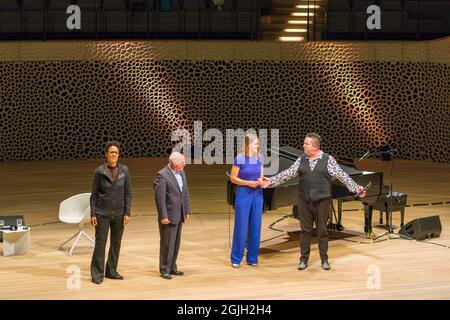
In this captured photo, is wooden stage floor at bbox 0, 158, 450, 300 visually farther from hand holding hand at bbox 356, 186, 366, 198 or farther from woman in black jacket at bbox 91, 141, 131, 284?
hand holding hand at bbox 356, 186, 366, 198

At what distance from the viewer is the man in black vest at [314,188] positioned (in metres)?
9.41

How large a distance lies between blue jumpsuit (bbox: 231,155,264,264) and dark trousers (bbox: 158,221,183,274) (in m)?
0.71

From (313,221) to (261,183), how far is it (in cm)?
68

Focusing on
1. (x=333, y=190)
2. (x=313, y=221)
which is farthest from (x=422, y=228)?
(x=313, y=221)

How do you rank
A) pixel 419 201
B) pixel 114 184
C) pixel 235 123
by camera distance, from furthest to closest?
pixel 235 123 < pixel 419 201 < pixel 114 184

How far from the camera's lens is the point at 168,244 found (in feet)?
30.4

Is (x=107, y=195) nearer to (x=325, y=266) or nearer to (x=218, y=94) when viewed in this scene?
(x=325, y=266)

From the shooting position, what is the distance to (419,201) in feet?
45.2

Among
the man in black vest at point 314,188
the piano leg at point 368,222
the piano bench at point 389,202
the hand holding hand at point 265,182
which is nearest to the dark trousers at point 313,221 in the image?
the man in black vest at point 314,188

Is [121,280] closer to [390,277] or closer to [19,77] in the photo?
[390,277]

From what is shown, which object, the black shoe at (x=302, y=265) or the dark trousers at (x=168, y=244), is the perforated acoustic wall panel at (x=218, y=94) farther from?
the dark trousers at (x=168, y=244)

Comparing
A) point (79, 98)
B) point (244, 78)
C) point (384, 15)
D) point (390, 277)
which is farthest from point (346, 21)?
point (390, 277)

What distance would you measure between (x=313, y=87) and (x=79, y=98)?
15.1ft

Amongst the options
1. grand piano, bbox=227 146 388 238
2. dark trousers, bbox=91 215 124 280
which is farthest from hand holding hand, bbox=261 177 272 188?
dark trousers, bbox=91 215 124 280
